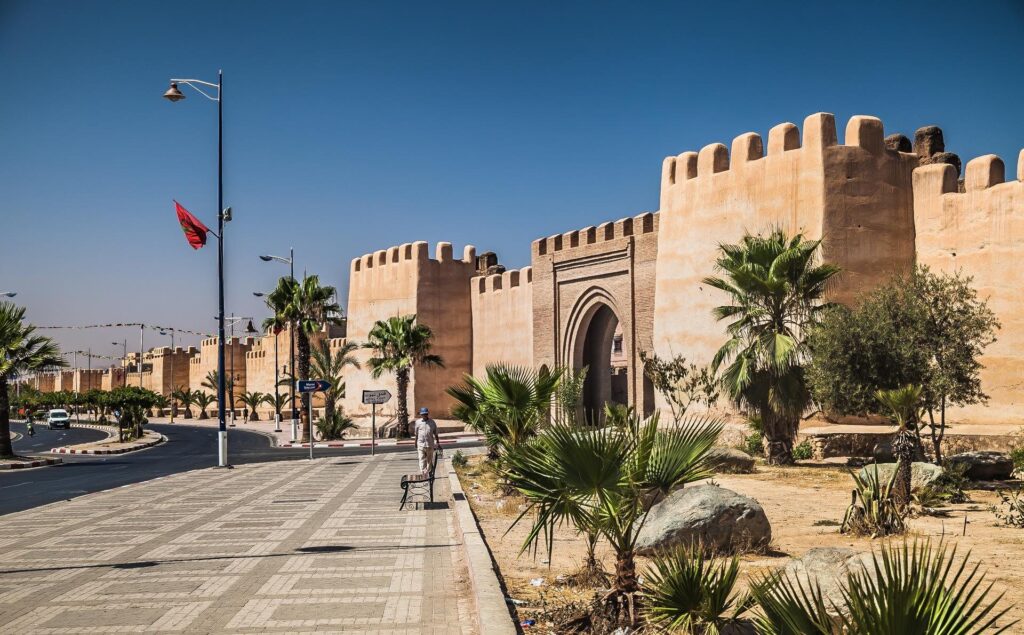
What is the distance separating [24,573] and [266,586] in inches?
107

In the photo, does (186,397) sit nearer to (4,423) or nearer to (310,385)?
(4,423)

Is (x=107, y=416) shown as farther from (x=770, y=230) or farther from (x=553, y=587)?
(x=553, y=587)

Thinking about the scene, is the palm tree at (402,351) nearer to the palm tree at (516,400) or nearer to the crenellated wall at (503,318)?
the crenellated wall at (503,318)

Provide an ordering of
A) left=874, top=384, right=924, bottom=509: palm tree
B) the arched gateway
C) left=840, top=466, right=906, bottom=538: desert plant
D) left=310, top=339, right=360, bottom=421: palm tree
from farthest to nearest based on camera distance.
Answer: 1. left=310, top=339, right=360, bottom=421: palm tree
2. the arched gateway
3. left=874, top=384, right=924, bottom=509: palm tree
4. left=840, top=466, right=906, bottom=538: desert plant

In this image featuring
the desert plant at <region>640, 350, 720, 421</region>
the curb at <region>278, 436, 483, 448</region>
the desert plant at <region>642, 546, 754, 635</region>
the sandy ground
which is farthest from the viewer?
the curb at <region>278, 436, 483, 448</region>

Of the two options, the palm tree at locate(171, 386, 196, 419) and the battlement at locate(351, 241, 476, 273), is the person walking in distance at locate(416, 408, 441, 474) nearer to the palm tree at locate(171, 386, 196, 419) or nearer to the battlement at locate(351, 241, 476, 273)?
the battlement at locate(351, 241, 476, 273)

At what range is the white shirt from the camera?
15156 millimetres

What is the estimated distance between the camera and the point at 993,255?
19.6 m

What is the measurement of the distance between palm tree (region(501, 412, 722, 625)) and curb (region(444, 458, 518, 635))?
0.61 m

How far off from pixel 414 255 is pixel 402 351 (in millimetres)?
6323

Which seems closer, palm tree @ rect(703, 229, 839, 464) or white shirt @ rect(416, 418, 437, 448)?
white shirt @ rect(416, 418, 437, 448)

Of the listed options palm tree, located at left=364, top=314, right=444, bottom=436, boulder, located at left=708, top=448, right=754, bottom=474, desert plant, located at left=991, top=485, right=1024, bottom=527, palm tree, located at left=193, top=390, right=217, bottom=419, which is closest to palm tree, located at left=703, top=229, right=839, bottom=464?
boulder, located at left=708, top=448, right=754, bottom=474

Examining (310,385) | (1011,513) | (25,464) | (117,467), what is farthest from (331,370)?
(1011,513)

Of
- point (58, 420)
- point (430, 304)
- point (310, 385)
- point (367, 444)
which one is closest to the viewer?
point (310, 385)
